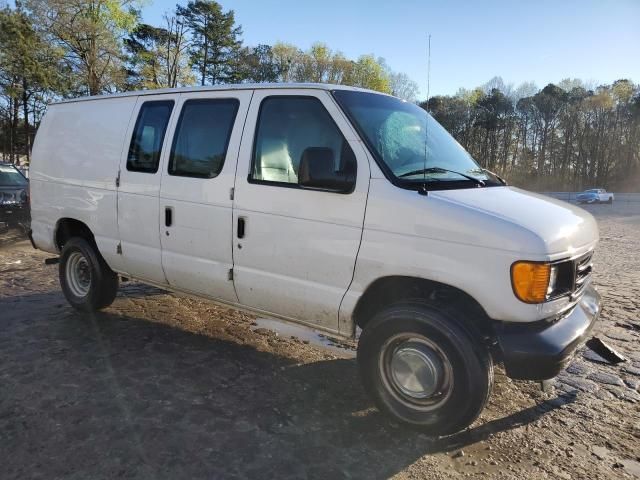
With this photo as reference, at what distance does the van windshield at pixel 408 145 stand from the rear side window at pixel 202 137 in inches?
40.8

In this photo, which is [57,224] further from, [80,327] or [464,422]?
[464,422]

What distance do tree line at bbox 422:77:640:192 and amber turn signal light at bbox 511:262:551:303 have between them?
61743 mm

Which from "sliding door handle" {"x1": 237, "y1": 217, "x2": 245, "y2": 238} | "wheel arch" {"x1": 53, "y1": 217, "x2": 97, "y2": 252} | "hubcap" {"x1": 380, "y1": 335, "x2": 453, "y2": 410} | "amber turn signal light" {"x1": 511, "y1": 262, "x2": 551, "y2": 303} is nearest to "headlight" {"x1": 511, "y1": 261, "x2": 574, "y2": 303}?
"amber turn signal light" {"x1": 511, "y1": 262, "x2": 551, "y2": 303}

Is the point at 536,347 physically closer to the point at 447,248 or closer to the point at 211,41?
the point at 447,248

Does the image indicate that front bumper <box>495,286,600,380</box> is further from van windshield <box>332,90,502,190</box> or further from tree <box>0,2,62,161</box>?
tree <box>0,2,62,161</box>

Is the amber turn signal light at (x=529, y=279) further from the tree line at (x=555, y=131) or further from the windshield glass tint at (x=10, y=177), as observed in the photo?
the tree line at (x=555, y=131)

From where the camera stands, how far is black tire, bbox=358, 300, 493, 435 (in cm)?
296

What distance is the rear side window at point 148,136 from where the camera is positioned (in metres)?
4.52

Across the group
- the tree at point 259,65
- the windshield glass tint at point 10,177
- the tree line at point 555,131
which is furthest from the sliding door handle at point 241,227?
the tree line at point 555,131

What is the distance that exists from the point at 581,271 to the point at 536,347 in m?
0.83

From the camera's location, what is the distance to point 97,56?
1229 inches

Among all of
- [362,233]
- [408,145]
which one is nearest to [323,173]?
[362,233]

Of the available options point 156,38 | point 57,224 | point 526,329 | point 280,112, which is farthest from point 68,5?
point 526,329

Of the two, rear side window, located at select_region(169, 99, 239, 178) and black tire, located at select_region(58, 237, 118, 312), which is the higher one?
rear side window, located at select_region(169, 99, 239, 178)
